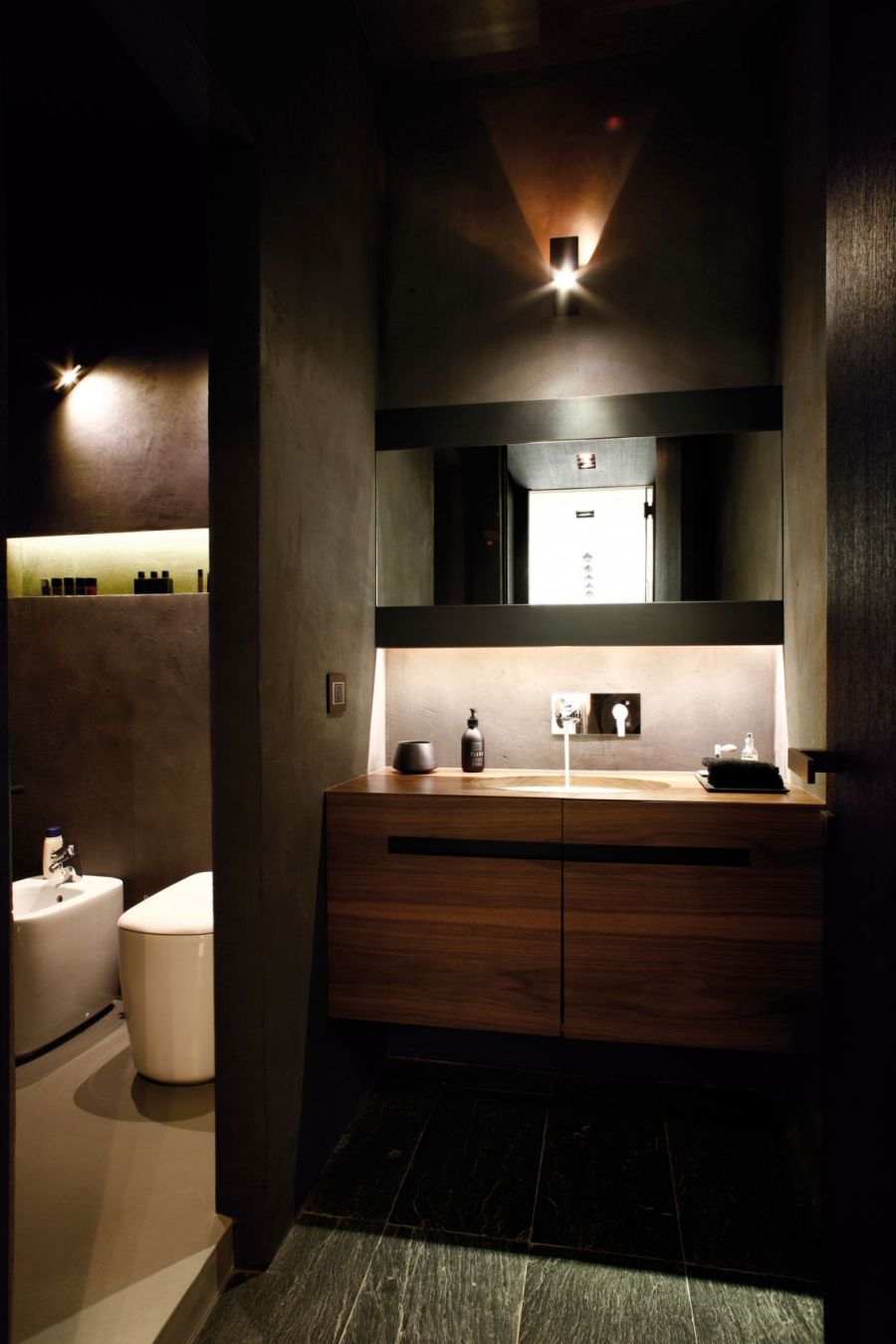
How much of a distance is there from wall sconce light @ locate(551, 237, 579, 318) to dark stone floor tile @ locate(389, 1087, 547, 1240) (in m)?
2.64

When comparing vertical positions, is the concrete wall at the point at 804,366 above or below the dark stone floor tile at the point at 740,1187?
above

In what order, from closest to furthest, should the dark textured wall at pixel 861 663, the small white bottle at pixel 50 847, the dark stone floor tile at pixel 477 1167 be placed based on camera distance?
the dark textured wall at pixel 861 663
the dark stone floor tile at pixel 477 1167
the small white bottle at pixel 50 847

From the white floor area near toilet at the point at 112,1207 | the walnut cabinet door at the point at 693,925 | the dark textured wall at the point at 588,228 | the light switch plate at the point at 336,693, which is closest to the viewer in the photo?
the white floor area near toilet at the point at 112,1207

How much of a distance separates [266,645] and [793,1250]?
184cm

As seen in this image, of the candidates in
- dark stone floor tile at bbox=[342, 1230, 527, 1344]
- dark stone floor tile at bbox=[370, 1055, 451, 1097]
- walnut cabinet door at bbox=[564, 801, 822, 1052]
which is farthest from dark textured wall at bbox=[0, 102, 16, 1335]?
dark stone floor tile at bbox=[370, 1055, 451, 1097]

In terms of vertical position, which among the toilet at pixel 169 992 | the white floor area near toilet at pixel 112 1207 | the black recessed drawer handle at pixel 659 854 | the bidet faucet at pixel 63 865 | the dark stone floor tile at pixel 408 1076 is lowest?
the dark stone floor tile at pixel 408 1076

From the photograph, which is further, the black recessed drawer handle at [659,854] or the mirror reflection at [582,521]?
the mirror reflection at [582,521]

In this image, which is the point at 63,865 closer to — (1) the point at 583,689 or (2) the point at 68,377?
(2) the point at 68,377

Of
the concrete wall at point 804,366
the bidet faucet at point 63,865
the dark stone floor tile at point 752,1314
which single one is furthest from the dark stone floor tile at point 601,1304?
the bidet faucet at point 63,865

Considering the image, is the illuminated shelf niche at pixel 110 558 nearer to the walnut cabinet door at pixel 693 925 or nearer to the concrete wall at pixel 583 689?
the concrete wall at pixel 583 689

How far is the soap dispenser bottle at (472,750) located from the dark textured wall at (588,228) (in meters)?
1.20

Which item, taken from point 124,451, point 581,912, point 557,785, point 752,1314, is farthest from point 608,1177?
point 124,451

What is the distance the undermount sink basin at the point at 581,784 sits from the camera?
84.4 inches

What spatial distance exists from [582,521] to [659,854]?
118 cm
